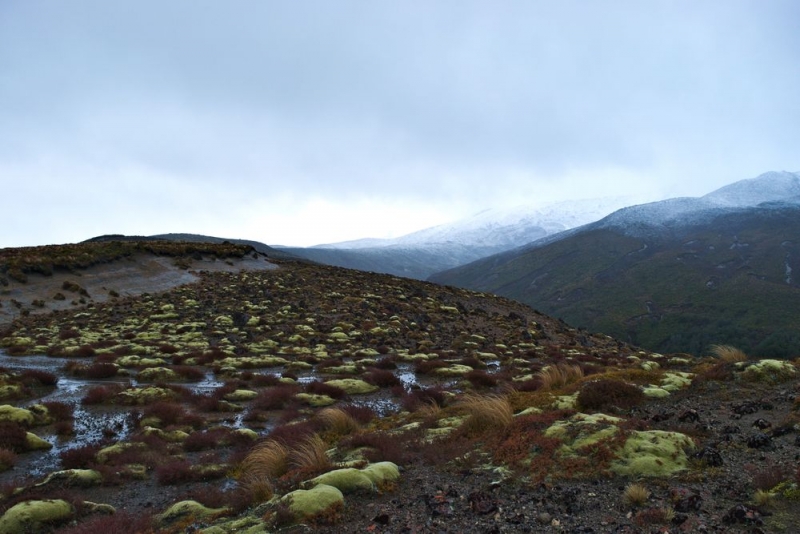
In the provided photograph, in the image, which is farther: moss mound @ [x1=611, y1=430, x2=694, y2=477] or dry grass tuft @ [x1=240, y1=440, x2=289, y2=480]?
dry grass tuft @ [x1=240, y1=440, x2=289, y2=480]

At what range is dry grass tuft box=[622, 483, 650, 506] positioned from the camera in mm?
7055

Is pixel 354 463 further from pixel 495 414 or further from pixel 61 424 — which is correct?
pixel 61 424

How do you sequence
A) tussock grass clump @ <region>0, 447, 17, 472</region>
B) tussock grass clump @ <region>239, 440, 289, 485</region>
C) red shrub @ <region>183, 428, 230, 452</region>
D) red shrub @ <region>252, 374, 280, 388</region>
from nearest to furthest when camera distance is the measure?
tussock grass clump @ <region>239, 440, 289, 485</region> → tussock grass clump @ <region>0, 447, 17, 472</region> → red shrub @ <region>183, 428, 230, 452</region> → red shrub @ <region>252, 374, 280, 388</region>

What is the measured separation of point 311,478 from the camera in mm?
8898

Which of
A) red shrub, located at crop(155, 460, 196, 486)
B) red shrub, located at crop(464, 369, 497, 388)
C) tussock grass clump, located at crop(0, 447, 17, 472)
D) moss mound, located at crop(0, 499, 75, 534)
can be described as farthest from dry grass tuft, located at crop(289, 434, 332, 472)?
red shrub, located at crop(464, 369, 497, 388)

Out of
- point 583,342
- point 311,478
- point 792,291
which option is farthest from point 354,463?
point 792,291

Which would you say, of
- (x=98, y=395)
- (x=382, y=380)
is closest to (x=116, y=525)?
(x=98, y=395)

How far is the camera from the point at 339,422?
555 inches

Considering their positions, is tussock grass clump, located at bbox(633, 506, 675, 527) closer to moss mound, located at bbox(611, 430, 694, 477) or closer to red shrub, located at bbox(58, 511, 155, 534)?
moss mound, located at bbox(611, 430, 694, 477)

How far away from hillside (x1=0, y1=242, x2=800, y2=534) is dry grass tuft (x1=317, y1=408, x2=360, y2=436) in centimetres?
7

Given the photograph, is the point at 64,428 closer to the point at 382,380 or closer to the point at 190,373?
the point at 190,373

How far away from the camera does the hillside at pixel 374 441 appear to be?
7293mm

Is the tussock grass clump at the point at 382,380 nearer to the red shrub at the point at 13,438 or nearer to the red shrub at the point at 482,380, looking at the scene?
the red shrub at the point at 482,380

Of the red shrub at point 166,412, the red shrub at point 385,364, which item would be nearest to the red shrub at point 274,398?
the red shrub at point 166,412
